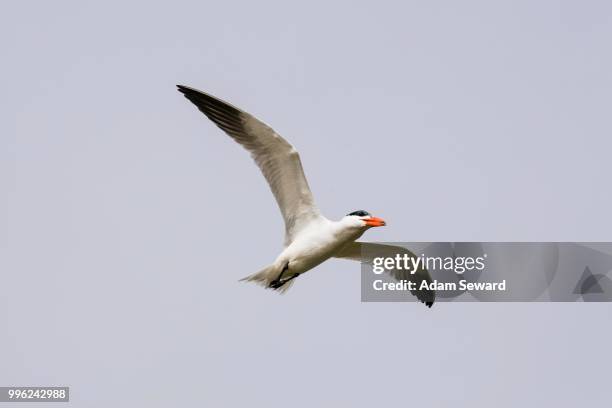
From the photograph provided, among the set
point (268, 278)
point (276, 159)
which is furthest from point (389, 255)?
point (276, 159)

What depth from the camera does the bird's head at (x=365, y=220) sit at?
17.5 m

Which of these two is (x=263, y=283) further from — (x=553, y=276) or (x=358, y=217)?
(x=553, y=276)

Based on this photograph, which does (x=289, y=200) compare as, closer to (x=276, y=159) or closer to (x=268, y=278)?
(x=276, y=159)

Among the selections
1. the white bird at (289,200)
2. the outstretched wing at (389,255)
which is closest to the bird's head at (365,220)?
the white bird at (289,200)

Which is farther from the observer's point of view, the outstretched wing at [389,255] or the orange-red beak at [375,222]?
the outstretched wing at [389,255]

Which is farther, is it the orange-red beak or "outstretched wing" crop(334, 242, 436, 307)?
"outstretched wing" crop(334, 242, 436, 307)

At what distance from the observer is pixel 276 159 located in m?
17.6

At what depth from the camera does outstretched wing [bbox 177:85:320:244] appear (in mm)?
17562

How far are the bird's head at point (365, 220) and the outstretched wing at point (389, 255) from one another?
43.5 inches

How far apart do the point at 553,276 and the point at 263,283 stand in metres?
4.66

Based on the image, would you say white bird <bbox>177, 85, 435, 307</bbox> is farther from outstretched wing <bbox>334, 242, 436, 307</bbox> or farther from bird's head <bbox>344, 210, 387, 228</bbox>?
outstretched wing <bbox>334, 242, 436, 307</bbox>

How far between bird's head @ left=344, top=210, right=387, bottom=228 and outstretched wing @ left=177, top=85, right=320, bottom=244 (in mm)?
527

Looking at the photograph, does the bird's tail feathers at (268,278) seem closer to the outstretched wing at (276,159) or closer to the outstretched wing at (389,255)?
the outstretched wing at (276,159)

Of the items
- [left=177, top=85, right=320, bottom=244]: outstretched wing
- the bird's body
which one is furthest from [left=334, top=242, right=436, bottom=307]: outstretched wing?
[left=177, top=85, right=320, bottom=244]: outstretched wing
